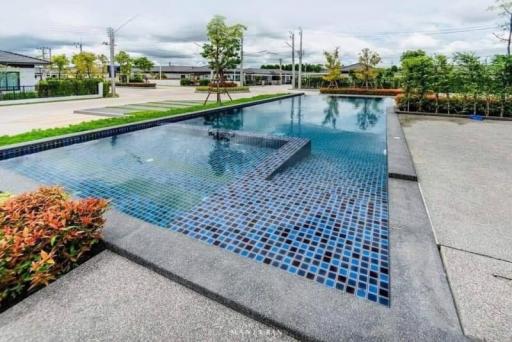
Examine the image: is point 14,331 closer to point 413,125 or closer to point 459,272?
point 459,272

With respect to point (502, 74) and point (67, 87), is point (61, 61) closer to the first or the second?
point (67, 87)

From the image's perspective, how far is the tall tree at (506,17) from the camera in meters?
16.0

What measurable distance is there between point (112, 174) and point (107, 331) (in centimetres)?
404

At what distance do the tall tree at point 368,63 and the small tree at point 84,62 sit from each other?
28861 millimetres

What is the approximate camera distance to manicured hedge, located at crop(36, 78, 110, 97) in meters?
18.4

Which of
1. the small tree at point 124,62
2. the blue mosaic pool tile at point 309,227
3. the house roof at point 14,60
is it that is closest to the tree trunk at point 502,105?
the blue mosaic pool tile at point 309,227

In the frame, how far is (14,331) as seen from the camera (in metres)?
1.87

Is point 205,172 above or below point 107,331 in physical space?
above

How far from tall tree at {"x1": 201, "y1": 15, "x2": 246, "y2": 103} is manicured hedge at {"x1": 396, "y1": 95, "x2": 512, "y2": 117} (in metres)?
8.77

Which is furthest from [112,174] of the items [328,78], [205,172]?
[328,78]

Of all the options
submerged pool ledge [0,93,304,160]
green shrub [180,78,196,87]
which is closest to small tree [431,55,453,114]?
submerged pool ledge [0,93,304,160]

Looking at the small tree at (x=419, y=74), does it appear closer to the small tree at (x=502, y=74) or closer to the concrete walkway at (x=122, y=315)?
the small tree at (x=502, y=74)

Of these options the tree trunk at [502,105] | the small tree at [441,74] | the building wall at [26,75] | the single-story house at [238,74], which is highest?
the single-story house at [238,74]

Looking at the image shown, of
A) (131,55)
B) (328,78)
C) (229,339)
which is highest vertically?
(131,55)
